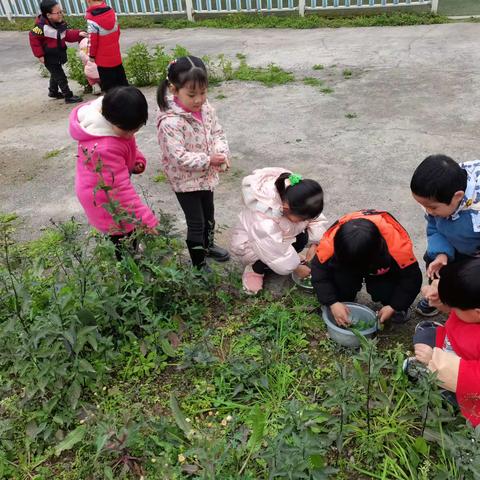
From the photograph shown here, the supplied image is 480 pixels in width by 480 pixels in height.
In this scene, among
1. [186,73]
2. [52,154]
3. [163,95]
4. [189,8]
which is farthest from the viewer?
[189,8]

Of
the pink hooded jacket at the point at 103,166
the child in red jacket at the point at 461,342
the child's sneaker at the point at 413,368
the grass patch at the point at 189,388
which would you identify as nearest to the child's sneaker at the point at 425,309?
the grass patch at the point at 189,388

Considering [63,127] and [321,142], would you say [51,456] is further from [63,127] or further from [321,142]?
[63,127]

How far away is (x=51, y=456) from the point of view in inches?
82.5

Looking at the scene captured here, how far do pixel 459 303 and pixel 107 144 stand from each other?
5.81 ft

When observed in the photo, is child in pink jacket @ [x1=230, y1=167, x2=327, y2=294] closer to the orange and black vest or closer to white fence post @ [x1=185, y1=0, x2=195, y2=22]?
the orange and black vest

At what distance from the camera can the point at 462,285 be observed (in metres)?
1.71

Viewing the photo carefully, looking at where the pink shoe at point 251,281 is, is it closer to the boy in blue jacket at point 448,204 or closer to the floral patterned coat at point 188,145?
the floral patterned coat at point 188,145

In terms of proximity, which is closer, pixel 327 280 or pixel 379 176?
pixel 327 280

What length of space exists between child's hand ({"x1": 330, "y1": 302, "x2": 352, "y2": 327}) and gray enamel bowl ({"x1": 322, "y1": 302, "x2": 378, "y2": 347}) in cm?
3

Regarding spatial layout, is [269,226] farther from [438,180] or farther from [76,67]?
[76,67]

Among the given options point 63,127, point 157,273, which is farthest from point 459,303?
point 63,127

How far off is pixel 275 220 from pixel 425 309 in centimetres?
91

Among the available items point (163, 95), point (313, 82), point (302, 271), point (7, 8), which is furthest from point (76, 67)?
point (7, 8)

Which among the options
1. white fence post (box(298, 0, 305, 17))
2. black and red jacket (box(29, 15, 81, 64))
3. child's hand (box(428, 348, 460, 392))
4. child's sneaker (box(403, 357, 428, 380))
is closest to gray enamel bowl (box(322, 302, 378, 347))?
child's sneaker (box(403, 357, 428, 380))
